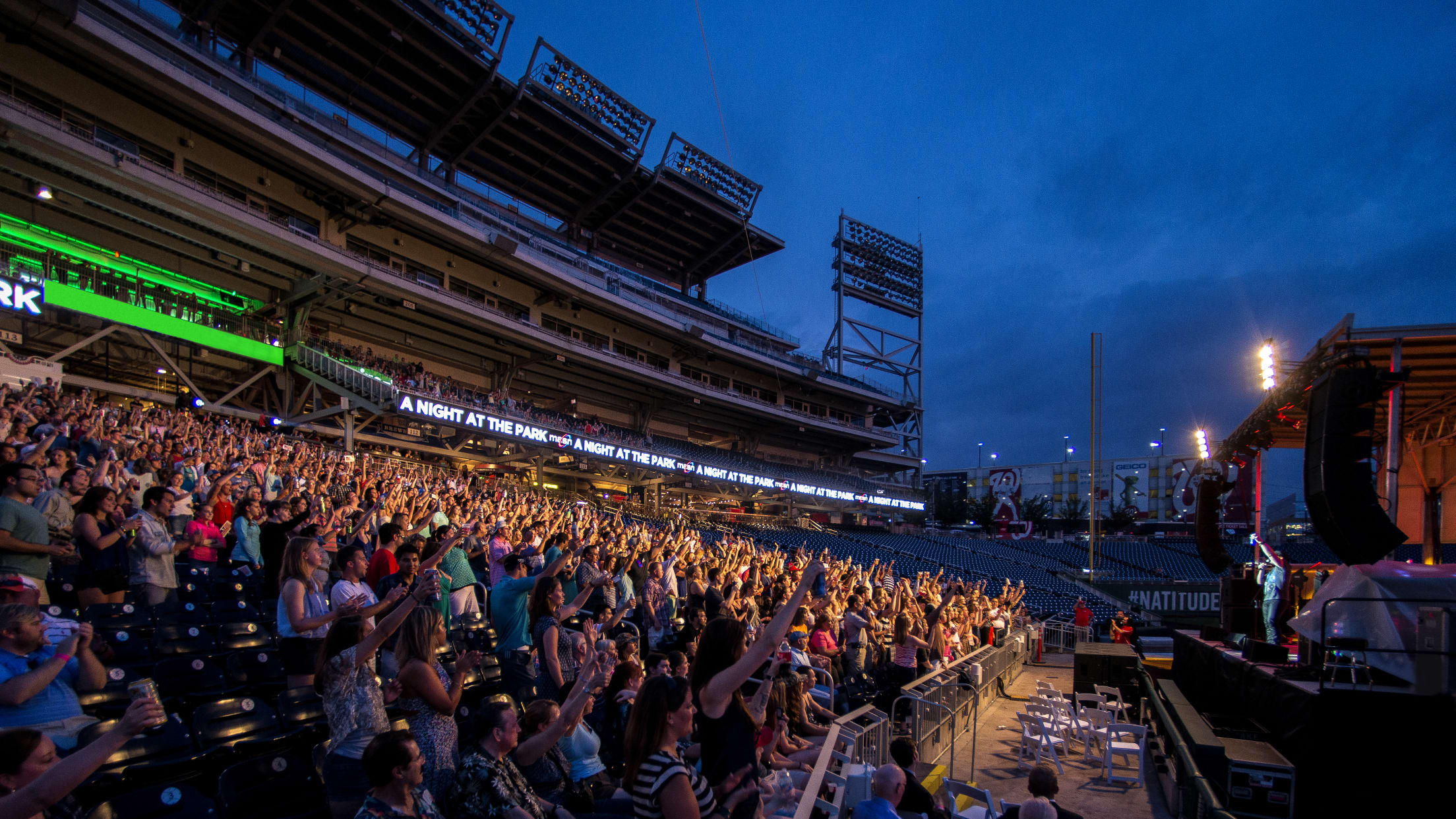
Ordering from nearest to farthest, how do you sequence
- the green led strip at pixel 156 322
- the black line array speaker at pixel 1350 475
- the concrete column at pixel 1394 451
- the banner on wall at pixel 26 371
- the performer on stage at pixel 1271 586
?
the black line array speaker at pixel 1350 475 → the concrete column at pixel 1394 451 → the performer on stage at pixel 1271 586 → the banner on wall at pixel 26 371 → the green led strip at pixel 156 322

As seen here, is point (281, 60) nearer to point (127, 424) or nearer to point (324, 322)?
point (324, 322)

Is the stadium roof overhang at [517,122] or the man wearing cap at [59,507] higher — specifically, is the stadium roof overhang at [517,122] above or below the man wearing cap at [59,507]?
above

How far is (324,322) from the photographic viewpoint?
26.6 m

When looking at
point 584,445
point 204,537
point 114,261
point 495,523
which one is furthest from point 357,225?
point 204,537

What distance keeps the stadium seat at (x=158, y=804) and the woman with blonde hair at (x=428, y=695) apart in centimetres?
83

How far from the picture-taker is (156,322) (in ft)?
65.4

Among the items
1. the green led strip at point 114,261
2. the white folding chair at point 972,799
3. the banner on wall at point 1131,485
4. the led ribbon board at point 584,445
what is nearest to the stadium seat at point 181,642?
the white folding chair at point 972,799

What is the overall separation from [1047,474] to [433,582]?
240 feet

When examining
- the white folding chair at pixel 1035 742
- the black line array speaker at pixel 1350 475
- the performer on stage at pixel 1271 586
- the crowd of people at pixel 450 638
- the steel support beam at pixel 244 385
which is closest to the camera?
the crowd of people at pixel 450 638

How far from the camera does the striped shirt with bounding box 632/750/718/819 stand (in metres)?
2.37

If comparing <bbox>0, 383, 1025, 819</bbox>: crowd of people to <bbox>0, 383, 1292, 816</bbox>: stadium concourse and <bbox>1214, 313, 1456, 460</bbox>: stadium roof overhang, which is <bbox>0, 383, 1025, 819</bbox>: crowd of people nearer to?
<bbox>0, 383, 1292, 816</bbox>: stadium concourse

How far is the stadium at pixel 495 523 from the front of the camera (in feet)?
10.8

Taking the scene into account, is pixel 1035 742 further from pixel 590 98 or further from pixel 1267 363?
pixel 590 98

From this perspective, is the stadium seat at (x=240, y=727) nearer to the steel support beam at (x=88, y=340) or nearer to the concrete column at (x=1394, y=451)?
the concrete column at (x=1394, y=451)
